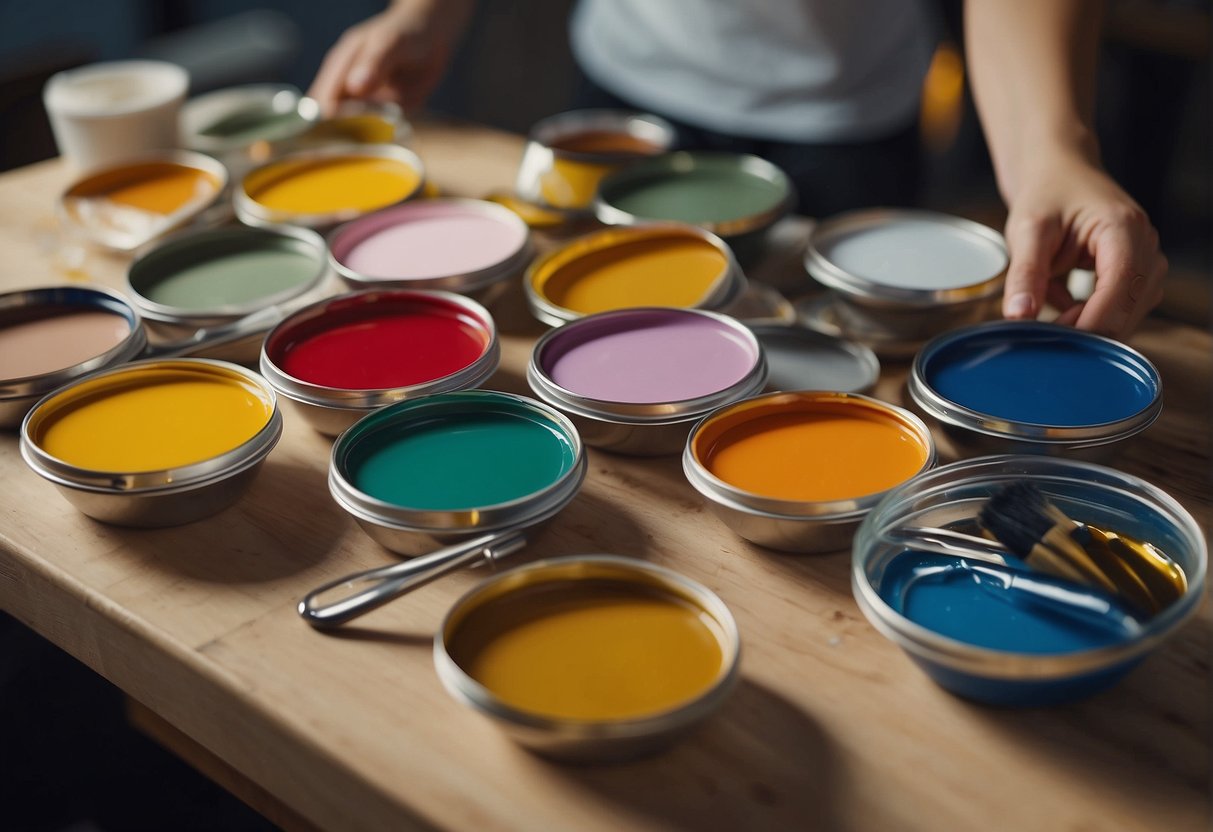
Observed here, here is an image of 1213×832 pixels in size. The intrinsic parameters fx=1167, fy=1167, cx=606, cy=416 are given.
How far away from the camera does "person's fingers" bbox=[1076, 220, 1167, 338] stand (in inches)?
49.9

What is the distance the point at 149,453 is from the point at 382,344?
0.30 meters

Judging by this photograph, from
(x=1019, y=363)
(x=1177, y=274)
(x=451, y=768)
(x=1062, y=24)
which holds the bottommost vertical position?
(x=1177, y=274)

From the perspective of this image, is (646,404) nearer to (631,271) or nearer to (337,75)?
(631,271)

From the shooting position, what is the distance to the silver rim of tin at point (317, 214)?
63.9 inches

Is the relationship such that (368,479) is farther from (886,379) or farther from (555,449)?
(886,379)

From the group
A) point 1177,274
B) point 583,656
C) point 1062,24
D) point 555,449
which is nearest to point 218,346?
point 555,449

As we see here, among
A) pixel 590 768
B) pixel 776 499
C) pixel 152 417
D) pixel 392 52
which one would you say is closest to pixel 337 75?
pixel 392 52

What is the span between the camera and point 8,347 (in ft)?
4.55

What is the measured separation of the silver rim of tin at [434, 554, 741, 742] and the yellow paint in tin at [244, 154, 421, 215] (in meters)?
0.86

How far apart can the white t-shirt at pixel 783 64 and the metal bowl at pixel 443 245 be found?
0.53 metres

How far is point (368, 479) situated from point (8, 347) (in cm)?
56

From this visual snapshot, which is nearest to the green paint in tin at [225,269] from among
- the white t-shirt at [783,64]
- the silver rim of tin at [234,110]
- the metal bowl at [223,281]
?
the metal bowl at [223,281]

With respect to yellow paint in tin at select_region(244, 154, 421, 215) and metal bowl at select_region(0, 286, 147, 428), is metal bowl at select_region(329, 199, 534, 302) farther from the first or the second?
metal bowl at select_region(0, 286, 147, 428)

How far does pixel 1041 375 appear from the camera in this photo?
125cm
